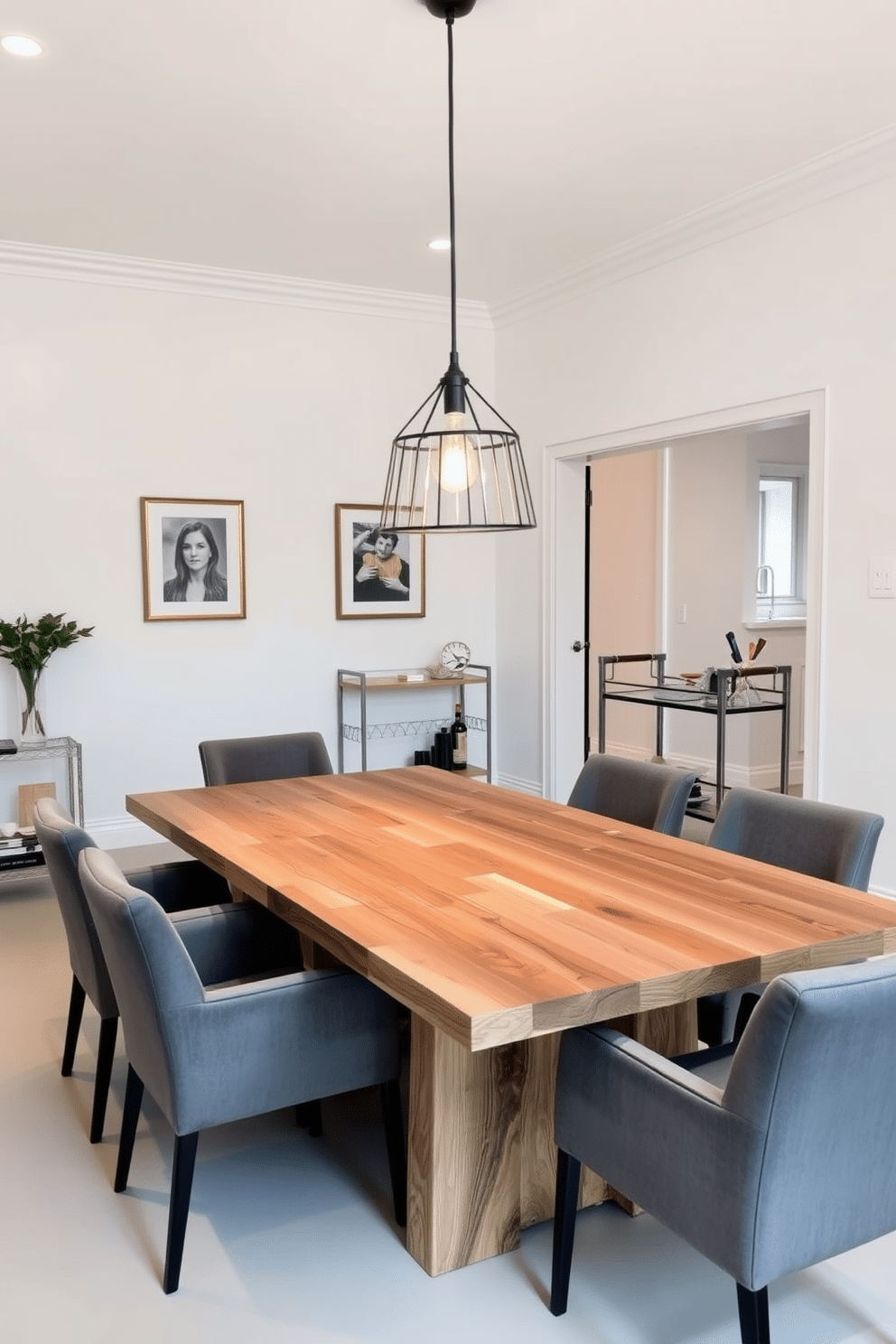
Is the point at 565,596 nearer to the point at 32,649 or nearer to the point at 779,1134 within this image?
the point at 32,649

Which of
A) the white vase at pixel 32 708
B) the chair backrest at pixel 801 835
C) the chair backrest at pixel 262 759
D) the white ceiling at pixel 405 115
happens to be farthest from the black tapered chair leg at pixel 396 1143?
the white vase at pixel 32 708

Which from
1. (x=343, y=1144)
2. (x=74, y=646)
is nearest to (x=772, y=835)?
(x=343, y=1144)

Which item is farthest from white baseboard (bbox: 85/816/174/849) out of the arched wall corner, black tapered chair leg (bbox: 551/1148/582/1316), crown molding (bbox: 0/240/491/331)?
black tapered chair leg (bbox: 551/1148/582/1316)

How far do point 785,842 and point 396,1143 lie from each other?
1140 millimetres

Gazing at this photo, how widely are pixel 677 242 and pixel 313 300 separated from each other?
6.11 ft

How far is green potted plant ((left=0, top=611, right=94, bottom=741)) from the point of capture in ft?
15.1

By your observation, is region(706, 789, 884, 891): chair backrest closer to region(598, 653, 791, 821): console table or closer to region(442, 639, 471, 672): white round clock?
region(598, 653, 791, 821): console table

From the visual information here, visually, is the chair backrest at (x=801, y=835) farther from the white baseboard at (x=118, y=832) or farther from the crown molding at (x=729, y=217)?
the white baseboard at (x=118, y=832)

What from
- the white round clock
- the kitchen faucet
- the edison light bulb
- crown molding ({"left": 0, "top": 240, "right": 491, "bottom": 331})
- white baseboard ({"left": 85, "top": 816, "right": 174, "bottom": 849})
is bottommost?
white baseboard ({"left": 85, "top": 816, "right": 174, "bottom": 849})

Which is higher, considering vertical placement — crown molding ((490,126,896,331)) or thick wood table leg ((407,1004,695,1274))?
crown molding ((490,126,896,331))

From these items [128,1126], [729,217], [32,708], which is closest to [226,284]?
[32,708]

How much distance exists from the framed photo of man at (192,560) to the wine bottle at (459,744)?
4.25 feet

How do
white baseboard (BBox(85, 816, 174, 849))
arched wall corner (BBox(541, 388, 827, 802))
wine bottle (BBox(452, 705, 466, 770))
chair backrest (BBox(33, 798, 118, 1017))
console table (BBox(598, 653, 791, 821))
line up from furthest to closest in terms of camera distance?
wine bottle (BBox(452, 705, 466, 770)) → arched wall corner (BBox(541, 388, 827, 802)) → white baseboard (BBox(85, 816, 174, 849)) → console table (BBox(598, 653, 791, 821)) → chair backrest (BBox(33, 798, 118, 1017))

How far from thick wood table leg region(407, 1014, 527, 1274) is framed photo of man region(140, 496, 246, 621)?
11.6 feet
